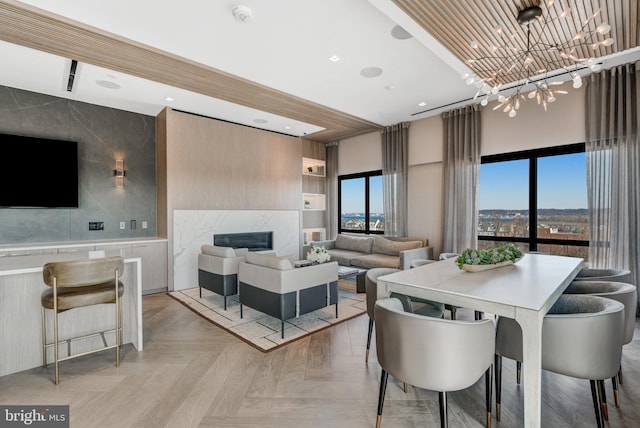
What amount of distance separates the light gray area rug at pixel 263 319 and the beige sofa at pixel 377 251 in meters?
0.82

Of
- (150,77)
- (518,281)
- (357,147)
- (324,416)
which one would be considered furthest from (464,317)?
(150,77)

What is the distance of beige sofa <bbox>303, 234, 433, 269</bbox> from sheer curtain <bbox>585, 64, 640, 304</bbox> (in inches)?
91.2

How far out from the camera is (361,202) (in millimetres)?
7121

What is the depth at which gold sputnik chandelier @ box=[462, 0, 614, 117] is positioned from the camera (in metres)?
2.44

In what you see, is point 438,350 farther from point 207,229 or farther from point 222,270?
point 207,229

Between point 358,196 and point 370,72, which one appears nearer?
Result: point 370,72

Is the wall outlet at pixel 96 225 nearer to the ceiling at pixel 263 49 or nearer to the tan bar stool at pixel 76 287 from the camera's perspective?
the ceiling at pixel 263 49

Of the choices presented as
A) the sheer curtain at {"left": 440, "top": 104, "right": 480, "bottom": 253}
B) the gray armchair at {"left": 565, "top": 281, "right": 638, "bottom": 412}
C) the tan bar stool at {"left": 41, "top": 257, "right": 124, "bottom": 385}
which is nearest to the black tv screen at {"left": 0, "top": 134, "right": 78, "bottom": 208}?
the tan bar stool at {"left": 41, "top": 257, "right": 124, "bottom": 385}

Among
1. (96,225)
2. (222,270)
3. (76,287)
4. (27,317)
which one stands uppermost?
(96,225)

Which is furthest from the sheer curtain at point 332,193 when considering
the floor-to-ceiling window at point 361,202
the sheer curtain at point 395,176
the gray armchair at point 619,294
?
the gray armchair at point 619,294

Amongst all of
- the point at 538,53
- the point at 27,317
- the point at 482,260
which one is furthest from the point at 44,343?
the point at 538,53

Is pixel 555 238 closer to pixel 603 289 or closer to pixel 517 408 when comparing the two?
pixel 603 289

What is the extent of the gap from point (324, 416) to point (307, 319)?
168cm

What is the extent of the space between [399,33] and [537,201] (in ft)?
11.2
